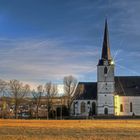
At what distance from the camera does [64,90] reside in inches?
5010

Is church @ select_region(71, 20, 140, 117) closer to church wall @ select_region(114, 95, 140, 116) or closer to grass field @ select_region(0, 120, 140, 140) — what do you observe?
church wall @ select_region(114, 95, 140, 116)

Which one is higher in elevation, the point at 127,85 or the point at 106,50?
the point at 106,50

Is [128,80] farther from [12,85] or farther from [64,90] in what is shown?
[12,85]

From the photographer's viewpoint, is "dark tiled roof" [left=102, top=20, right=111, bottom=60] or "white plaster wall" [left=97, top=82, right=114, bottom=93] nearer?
"white plaster wall" [left=97, top=82, right=114, bottom=93]

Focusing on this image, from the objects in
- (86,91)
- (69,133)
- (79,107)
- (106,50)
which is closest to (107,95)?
(86,91)

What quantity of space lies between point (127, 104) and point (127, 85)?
6484 mm

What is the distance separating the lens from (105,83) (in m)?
116

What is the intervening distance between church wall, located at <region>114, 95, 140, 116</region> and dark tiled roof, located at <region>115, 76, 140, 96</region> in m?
1.29

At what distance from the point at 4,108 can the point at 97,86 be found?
30.3 m

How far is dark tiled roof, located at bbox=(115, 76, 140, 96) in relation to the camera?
11931cm

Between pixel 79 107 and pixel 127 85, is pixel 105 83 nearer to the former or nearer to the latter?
pixel 127 85

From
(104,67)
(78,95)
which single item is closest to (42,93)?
(78,95)

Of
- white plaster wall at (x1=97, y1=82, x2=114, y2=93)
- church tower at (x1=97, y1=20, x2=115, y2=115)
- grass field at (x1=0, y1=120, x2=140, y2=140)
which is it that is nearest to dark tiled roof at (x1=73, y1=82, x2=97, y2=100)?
white plaster wall at (x1=97, y1=82, x2=114, y2=93)

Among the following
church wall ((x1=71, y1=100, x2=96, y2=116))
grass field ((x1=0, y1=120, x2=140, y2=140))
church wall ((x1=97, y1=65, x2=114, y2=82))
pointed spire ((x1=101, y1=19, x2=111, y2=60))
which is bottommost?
grass field ((x1=0, y1=120, x2=140, y2=140))
